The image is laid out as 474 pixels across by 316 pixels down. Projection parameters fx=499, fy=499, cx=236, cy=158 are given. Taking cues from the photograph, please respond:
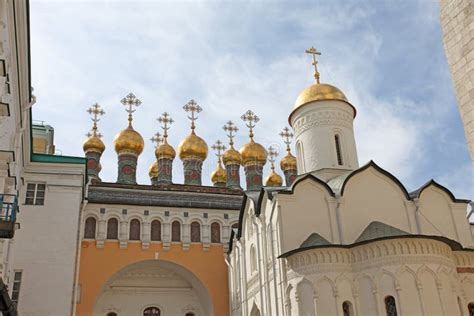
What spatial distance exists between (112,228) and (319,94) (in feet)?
33.4

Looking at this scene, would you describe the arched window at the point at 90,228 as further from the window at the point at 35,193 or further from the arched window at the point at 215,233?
the arched window at the point at 215,233

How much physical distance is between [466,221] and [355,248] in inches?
193

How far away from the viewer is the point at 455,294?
1336cm

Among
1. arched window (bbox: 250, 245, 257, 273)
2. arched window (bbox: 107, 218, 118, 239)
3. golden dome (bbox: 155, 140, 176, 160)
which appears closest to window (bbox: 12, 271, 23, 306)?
arched window (bbox: 107, 218, 118, 239)

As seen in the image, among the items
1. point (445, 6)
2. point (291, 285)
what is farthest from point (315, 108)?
point (445, 6)

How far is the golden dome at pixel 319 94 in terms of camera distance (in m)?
19.0

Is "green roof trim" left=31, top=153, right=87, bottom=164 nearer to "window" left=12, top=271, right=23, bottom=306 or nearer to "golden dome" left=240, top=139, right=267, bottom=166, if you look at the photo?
"window" left=12, top=271, right=23, bottom=306

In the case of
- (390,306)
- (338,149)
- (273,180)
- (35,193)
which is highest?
(273,180)

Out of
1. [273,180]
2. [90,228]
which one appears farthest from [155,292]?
[273,180]

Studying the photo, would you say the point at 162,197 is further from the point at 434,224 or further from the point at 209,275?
Answer: the point at 434,224

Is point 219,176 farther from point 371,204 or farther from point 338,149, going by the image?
point 371,204

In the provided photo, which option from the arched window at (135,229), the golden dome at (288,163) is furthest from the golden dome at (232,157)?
the arched window at (135,229)

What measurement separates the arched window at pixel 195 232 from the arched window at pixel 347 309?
9361 millimetres

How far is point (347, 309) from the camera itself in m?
13.6
